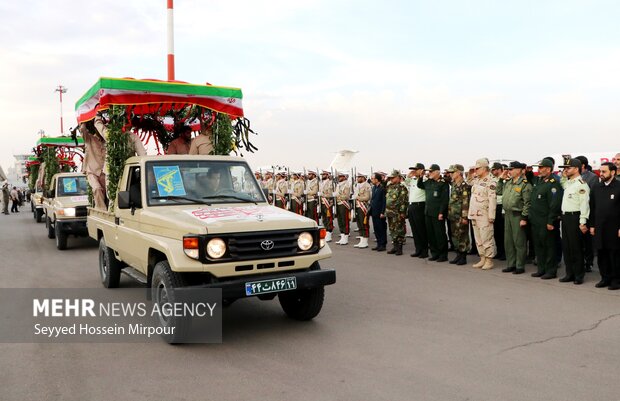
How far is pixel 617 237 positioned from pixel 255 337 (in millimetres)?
5601

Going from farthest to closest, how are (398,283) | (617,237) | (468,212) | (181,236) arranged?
1. (468,212)
2. (398,283)
3. (617,237)
4. (181,236)

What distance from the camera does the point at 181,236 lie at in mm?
5043

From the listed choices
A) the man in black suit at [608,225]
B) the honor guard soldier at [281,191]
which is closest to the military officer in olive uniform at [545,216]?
the man in black suit at [608,225]

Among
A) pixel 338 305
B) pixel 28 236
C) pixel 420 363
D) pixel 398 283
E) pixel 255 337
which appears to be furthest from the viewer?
pixel 28 236

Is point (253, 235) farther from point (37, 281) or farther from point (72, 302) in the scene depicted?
point (37, 281)

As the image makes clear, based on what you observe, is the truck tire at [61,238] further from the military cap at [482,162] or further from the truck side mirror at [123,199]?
the military cap at [482,162]

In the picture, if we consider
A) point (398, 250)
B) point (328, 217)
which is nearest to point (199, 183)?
point (398, 250)

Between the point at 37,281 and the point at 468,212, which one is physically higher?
the point at 468,212

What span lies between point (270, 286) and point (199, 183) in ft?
6.03

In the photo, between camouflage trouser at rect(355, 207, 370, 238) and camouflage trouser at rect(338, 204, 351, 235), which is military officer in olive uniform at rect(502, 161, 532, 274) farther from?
camouflage trouser at rect(338, 204, 351, 235)

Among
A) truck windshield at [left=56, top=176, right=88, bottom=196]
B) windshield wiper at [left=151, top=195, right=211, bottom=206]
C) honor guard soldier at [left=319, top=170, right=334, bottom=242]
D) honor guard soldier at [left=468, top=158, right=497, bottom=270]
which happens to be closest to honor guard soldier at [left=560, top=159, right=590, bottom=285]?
honor guard soldier at [left=468, top=158, right=497, bottom=270]

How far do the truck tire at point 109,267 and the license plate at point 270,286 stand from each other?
3.54 metres

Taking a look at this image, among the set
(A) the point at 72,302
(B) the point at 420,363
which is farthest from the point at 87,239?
(B) the point at 420,363

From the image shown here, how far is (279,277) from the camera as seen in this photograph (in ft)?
16.9
